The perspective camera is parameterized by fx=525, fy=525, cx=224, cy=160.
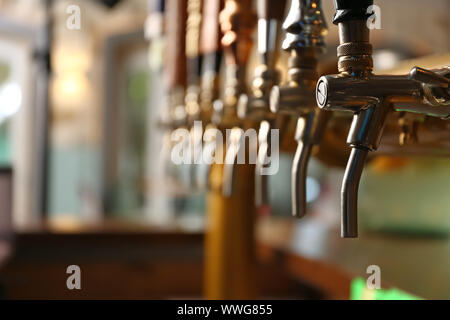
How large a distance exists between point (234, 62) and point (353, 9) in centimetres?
32

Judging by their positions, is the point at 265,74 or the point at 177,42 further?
the point at 177,42

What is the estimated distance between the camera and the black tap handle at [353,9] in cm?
35

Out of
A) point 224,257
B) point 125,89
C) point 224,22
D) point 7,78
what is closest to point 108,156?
point 125,89

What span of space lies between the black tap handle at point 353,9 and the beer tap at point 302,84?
0.07 m

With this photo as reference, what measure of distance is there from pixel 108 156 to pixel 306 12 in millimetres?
5031

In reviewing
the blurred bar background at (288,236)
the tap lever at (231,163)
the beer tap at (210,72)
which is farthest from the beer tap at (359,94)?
the beer tap at (210,72)

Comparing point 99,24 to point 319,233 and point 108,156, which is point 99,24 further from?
point 319,233

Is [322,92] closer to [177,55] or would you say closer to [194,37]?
[194,37]

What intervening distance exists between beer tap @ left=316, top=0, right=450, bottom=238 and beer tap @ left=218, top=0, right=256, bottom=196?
0.26 meters

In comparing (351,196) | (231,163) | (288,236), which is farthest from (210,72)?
(288,236)

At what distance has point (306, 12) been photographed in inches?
17.0

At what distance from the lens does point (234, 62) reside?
2.18ft

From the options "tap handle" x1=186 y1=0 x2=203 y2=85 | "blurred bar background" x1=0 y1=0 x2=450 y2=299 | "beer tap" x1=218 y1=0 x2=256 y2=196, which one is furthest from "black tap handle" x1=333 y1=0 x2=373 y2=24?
"tap handle" x1=186 y1=0 x2=203 y2=85

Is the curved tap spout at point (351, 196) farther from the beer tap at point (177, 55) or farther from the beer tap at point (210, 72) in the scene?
the beer tap at point (177, 55)
